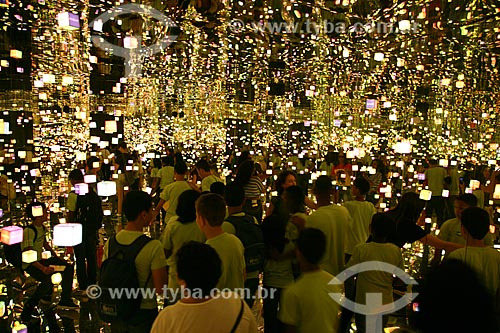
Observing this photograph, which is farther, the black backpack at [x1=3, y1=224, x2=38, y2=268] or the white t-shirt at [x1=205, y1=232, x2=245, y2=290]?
the black backpack at [x1=3, y1=224, x2=38, y2=268]

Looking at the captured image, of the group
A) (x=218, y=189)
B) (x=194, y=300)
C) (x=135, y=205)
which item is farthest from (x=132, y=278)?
(x=218, y=189)

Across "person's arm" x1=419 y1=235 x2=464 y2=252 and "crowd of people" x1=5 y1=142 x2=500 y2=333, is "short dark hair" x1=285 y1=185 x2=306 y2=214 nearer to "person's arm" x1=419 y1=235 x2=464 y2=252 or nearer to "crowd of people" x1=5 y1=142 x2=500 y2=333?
"crowd of people" x1=5 y1=142 x2=500 y2=333

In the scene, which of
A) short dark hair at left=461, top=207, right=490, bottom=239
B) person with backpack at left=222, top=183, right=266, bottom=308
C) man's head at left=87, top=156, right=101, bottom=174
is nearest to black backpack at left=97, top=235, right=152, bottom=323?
person with backpack at left=222, top=183, right=266, bottom=308

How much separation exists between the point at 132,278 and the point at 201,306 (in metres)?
0.82

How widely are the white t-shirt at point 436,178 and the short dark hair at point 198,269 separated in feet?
20.2

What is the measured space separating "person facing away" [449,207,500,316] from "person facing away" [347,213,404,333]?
386mm

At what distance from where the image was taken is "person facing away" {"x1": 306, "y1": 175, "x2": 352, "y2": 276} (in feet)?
12.0

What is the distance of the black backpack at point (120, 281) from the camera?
2.63 m

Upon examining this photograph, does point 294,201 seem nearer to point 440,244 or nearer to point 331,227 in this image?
point 331,227

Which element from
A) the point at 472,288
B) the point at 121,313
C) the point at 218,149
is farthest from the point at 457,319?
the point at 218,149

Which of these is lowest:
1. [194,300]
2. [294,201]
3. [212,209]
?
[194,300]

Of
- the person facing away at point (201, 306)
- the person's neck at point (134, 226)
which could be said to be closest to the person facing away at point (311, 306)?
the person facing away at point (201, 306)

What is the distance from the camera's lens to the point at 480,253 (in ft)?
10.4

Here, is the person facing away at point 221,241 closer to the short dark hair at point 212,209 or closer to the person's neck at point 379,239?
the short dark hair at point 212,209
